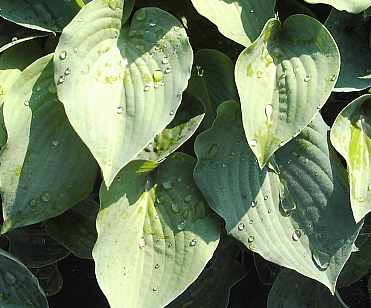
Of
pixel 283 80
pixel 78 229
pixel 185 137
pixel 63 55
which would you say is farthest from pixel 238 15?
pixel 78 229

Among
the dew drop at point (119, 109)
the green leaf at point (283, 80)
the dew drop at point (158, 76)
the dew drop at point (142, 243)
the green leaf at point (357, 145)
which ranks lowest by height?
the dew drop at point (142, 243)

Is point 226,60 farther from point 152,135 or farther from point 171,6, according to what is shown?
point 152,135

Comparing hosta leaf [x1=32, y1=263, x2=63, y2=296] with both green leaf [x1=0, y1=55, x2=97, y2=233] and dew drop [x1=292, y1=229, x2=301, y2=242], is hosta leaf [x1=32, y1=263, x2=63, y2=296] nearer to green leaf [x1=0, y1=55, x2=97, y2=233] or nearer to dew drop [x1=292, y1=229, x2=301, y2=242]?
green leaf [x1=0, y1=55, x2=97, y2=233]

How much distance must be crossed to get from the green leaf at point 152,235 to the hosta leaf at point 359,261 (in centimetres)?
47

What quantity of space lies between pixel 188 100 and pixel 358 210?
0.44 m

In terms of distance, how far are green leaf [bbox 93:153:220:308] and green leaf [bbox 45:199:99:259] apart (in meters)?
0.28

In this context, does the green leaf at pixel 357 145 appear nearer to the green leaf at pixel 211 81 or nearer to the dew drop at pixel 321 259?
the dew drop at pixel 321 259

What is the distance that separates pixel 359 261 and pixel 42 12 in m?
1.02

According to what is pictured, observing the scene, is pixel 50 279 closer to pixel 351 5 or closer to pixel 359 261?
pixel 359 261

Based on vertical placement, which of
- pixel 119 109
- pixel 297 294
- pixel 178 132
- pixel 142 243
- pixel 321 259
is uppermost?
pixel 119 109

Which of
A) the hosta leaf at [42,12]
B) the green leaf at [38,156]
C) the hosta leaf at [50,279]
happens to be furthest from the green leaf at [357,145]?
the hosta leaf at [50,279]

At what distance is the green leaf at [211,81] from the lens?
68.4 inches

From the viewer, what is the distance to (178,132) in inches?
64.0

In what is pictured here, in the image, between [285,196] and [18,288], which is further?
[18,288]
